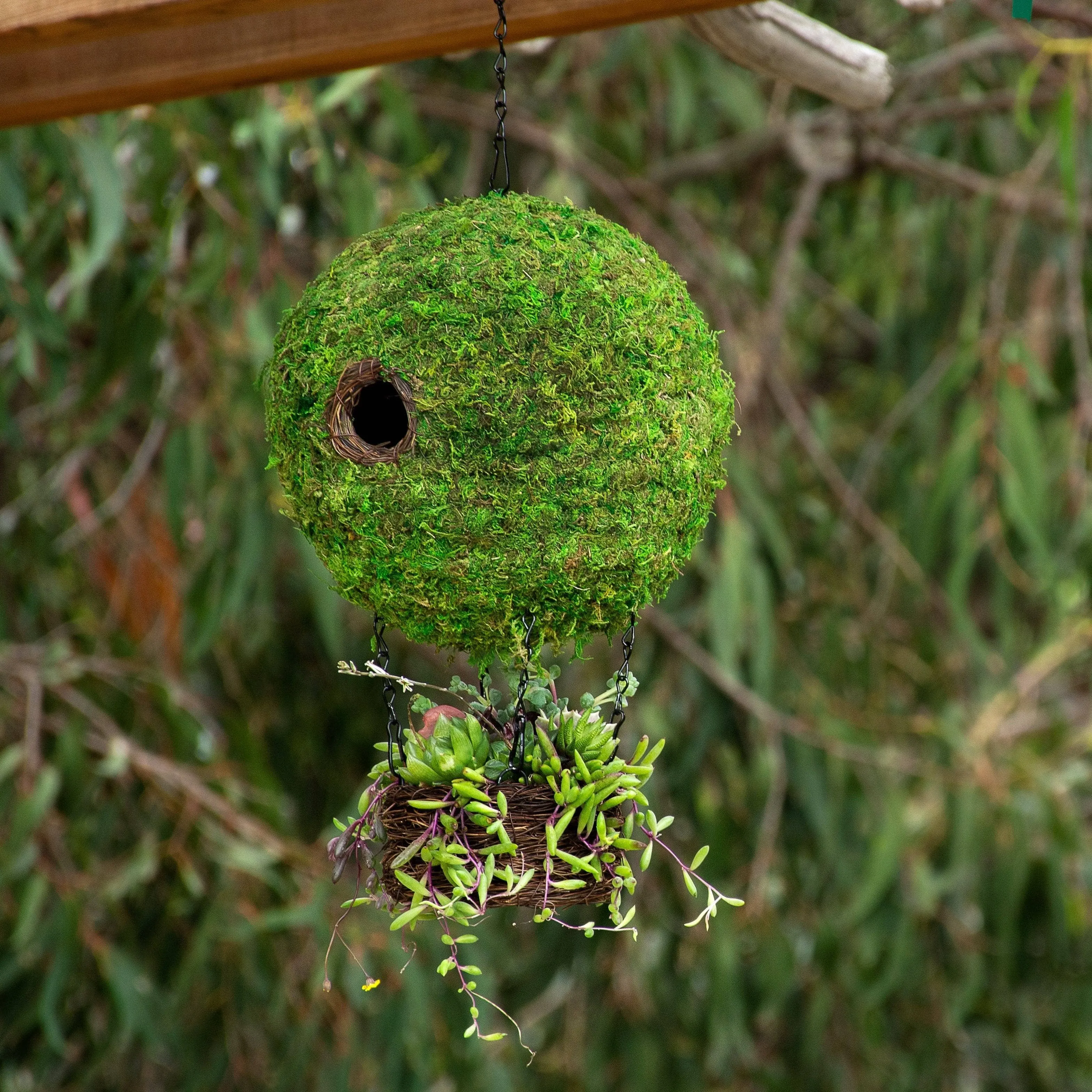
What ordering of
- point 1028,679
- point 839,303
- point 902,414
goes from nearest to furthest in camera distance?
point 902,414
point 1028,679
point 839,303

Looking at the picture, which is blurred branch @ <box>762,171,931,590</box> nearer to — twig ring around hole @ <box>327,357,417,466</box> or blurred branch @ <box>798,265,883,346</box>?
blurred branch @ <box>798,265,883,346</box>

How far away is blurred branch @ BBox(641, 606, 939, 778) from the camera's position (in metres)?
2.67

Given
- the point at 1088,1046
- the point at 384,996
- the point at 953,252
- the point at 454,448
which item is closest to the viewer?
the point at 454,448

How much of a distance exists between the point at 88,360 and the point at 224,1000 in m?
1.14

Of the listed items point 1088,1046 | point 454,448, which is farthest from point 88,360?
point 1088,1046

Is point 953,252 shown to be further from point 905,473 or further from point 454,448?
point 454,448

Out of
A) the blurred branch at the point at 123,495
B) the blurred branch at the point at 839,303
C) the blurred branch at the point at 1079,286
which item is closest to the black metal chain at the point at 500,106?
the blurred branch at the point at 1079,286

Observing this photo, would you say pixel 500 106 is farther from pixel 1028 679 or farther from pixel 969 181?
pixel 1028 679

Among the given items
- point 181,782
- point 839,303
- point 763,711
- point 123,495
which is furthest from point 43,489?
point 839,303

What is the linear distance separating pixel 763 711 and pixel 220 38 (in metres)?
1.57

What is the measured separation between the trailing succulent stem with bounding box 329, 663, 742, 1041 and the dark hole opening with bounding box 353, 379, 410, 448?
21 centimetres

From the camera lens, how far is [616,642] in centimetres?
292

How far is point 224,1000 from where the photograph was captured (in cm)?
262

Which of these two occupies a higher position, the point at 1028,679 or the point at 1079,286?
the point at 1079,286
